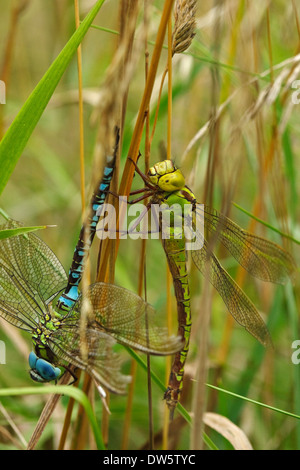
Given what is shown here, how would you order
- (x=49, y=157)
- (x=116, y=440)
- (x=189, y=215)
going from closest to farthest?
(x=189, y=215) < (x=116, y=440) < (x=49, y=157)

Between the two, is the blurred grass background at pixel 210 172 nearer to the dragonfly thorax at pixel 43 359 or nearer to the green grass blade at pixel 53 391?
the dragonfly thorax at pixel 43 359

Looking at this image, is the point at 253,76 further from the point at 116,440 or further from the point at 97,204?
the point at 116,440

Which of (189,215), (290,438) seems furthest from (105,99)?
(290,438)

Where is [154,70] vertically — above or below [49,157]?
above

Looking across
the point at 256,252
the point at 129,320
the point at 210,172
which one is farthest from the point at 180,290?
the point at 210,172

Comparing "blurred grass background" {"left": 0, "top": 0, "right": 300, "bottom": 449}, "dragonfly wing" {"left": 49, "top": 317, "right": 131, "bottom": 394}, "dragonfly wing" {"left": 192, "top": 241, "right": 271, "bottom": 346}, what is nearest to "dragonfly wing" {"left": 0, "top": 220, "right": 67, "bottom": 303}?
"dragonfly wing" {"left": 49, "top": 317, "right": 131, "bottom": 394}

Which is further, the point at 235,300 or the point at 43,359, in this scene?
the point at 235,300

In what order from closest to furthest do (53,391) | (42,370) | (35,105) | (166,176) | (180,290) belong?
1. (53,391)
2. (35,105)
3. (42,370)
4. (166,176)
5. (180,290)

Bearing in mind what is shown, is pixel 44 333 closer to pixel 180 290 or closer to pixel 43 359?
pixel 43 359
